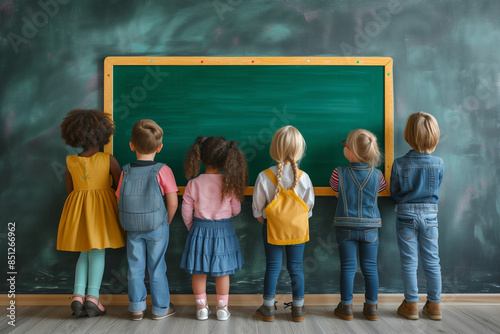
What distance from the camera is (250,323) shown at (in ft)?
7.11

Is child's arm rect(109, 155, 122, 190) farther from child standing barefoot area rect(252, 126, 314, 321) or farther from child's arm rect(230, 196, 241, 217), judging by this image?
child standing barefoot area rect(252, 126, 314, 321)

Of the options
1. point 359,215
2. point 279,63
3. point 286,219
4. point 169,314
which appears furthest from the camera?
point 279,63

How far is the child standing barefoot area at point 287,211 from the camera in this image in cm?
209

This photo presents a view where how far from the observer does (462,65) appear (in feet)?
8.18

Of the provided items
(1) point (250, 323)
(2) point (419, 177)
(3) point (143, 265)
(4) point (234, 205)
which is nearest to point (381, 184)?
(2) point (419, 177)

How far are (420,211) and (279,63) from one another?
1.37 meters

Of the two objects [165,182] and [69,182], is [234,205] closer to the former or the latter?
[165,182]

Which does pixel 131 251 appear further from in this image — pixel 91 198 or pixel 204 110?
pixel 204 110

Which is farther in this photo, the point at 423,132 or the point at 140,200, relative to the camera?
the point at 423,132

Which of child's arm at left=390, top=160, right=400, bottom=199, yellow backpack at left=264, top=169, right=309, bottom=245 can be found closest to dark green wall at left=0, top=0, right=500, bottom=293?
child's arm at left=390, top=160, right=400, bottom=199

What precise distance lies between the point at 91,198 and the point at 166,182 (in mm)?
504

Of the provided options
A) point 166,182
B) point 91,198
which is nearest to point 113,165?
point 91,198

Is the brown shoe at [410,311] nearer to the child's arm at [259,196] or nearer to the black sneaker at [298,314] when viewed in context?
the black sneaker at [298,314]

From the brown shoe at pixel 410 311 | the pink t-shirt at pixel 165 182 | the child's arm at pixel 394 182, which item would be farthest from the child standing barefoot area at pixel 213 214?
the brown shoe at pixel 410 311
